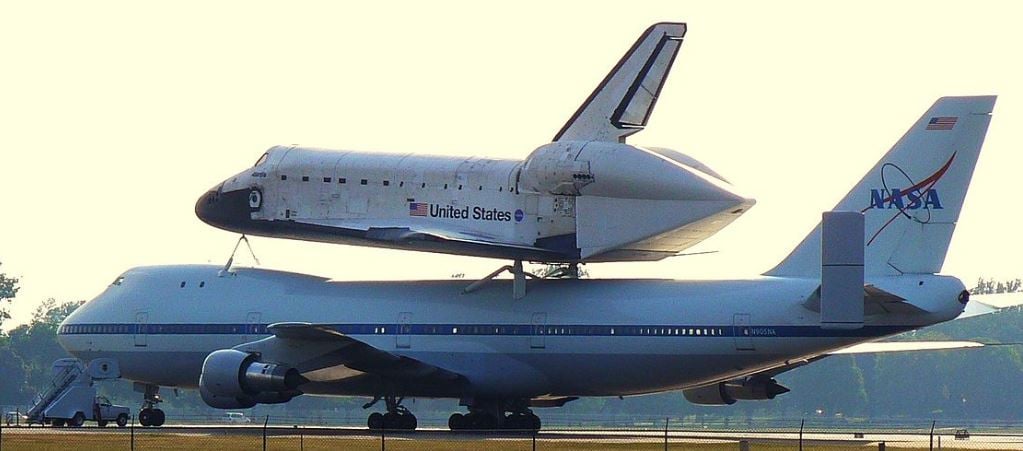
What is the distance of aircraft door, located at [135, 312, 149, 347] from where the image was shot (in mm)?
55375

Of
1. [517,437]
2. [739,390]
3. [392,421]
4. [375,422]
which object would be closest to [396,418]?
[392,421]

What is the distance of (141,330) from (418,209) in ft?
36.2

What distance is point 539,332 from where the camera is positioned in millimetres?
49500

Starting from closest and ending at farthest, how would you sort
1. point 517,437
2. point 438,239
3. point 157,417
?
1. point 517,437
2. point 438,239
3. point 157,417

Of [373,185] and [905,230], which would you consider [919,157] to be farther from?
[373,185]

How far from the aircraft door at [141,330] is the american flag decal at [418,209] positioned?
10613 millimetres

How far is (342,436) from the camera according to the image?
160 feet

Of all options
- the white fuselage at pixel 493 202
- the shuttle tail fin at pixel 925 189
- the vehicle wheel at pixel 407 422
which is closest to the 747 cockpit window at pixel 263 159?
the white fuselage at pixel 493 202

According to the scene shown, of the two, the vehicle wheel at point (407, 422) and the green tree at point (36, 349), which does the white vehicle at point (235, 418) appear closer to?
the green tree at point (36, 349)

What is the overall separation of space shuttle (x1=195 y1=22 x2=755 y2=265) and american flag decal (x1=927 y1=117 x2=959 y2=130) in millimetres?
4551

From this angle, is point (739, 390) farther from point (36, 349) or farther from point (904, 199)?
point (36, 349)

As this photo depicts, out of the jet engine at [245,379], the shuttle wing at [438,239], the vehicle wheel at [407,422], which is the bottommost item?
the vehicle wheel at [407,422]

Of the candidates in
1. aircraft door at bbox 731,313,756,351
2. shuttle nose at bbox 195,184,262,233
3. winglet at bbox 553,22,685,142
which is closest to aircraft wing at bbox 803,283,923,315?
aircraft door at bbox 731,313,756,351

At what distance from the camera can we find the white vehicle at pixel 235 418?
86938 millimetres
